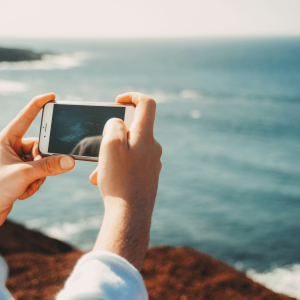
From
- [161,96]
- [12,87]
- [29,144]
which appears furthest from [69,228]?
[12,87]

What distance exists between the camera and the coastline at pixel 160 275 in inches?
165

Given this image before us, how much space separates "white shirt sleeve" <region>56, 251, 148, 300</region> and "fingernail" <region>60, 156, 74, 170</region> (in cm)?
115

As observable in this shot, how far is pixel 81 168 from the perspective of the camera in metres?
15.5

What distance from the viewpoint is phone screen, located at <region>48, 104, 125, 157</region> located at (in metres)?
2.26

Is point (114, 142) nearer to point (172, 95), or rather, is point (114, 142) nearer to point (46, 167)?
point (46, 167)

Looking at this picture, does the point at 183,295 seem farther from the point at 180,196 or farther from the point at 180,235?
the point at 180,196

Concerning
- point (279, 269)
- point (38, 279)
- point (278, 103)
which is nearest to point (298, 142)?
point (278, 103)

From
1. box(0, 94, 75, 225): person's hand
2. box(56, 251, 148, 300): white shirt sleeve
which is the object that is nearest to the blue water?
box(0, 94, 75, 225): person's hand

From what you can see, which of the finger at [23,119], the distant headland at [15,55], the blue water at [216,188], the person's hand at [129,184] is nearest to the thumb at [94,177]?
the person's hand at [129,184]

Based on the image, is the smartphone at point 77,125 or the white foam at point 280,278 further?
the white foam at point 280,278

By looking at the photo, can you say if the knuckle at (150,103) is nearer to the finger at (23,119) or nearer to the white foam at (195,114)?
the finger at (23,119)

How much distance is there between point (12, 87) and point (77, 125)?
4238 centimetres

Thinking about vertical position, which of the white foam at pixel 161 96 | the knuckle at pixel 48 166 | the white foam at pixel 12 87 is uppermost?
the knuckle at pixel 48 166

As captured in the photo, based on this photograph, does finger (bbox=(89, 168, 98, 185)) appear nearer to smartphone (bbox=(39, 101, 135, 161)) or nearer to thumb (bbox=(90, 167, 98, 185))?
thumb (bbox=(90, 167, 98, 185))
